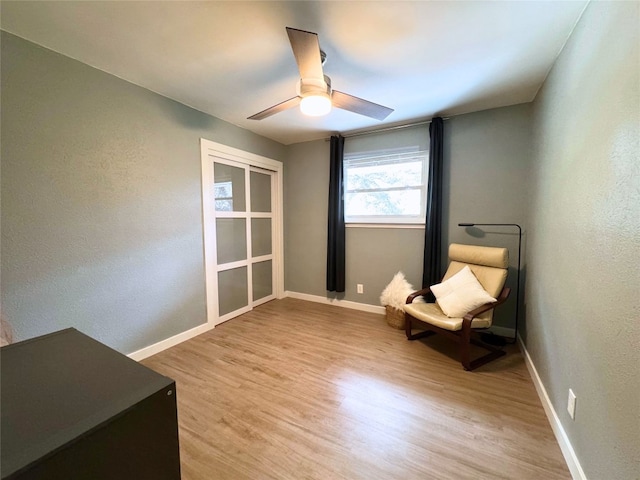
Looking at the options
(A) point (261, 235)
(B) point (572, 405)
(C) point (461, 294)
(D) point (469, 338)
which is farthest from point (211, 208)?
(B) point (572, 405)

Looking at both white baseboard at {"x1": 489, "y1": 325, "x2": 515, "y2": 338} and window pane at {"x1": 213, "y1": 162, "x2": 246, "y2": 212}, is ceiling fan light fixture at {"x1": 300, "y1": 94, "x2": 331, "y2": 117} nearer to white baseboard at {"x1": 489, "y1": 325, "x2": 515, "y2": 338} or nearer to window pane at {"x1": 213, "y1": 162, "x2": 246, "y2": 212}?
window pane at {"x1": 213, "y1": 162, "x2": 246, "y2": 212}

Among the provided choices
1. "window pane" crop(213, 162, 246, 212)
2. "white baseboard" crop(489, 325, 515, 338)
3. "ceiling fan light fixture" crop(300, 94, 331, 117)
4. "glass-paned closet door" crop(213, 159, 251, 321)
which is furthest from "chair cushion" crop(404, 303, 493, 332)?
"window pane" crop(213, 162, 246, 212)

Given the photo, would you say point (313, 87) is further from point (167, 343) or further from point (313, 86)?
point (167, 343)

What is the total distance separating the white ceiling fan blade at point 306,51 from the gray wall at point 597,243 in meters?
1.31

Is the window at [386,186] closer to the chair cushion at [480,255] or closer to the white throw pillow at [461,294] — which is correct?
the chair cushion at [480,255]

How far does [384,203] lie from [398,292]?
116cm

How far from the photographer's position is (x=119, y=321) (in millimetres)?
2150

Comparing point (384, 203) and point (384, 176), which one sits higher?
point (384, 176)

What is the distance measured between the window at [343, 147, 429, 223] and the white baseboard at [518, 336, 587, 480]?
1.80m

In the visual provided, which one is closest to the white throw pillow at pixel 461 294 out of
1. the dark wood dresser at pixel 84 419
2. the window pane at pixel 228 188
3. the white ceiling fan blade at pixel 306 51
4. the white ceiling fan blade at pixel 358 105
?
the white ceiling fan blade at pixel 358 105

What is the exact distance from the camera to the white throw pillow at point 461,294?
229cm

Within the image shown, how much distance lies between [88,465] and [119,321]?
6.65 feet

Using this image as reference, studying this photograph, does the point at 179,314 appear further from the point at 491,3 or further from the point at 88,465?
the point at 491,3

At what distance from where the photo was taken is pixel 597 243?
114cm
